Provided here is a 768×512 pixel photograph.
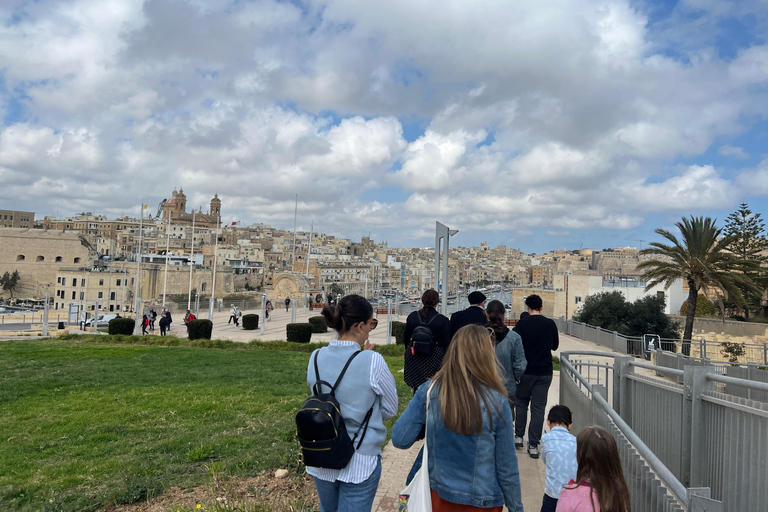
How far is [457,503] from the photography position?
7.80 ft

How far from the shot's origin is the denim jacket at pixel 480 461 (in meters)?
2.33

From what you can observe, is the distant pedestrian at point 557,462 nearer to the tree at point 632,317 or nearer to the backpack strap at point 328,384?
the backpack strap at point 328,384

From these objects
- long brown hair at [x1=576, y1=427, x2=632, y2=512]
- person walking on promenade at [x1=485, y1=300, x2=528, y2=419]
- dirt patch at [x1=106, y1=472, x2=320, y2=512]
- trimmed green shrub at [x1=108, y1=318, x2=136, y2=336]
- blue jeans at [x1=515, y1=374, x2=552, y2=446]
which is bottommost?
trimmed green shrub at [x1=108, y1=318, x2=136, y2=336]

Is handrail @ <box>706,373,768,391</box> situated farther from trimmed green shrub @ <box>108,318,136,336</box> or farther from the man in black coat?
trimmed green shrub @ <box>108,318,136,336</box>

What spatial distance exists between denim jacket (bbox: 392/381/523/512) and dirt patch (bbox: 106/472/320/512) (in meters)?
1.81

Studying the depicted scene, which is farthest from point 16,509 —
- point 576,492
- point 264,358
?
point 264,358

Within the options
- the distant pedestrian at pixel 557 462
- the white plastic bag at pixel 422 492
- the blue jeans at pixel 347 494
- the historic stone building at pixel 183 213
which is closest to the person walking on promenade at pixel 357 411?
the blue jeans at pixel 347 494

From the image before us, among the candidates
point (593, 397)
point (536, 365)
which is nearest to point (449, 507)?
point (593, 397)

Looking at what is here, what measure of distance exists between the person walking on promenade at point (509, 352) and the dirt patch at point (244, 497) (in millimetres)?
2074

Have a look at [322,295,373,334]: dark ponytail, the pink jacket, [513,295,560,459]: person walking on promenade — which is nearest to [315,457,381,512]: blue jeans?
[322,295,373,334]: dark ponytail

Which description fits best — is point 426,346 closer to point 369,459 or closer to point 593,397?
point 593,397

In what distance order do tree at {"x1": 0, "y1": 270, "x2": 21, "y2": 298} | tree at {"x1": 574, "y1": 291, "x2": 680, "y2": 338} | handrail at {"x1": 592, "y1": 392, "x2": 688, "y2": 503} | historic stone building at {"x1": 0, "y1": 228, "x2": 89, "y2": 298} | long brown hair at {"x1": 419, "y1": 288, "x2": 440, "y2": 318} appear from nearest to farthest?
handrail at {"x1": 592, "y1": 392, "x2": 688, "y2": 503}
long brown hair at {"x1": 419, "y1": 288, "x2": 440, "y2": 318}
tree at {"x1": 574, "y1": 291, "x2": 680, "y2": 338}
tree at {"x1": 0, "y1": 270, "x2": 21, "y2": 298}
historic stone building at {"x1": 0, "y1": 228, "x2": 89, "y2": 298}

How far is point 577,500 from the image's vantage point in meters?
2.50

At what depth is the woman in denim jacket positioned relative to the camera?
230 centimetres
